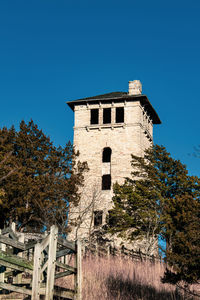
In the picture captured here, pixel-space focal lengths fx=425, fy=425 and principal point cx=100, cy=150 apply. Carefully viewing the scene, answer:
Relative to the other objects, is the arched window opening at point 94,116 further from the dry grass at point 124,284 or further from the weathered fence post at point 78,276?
the weathered fence post at point 78,276

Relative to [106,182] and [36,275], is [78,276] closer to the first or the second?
[36,275]

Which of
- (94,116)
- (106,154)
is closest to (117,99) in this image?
(94,116)

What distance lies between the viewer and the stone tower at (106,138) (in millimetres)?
32562

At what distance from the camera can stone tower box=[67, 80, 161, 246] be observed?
3256cm

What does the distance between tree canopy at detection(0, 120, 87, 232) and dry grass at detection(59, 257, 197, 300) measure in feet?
37.6

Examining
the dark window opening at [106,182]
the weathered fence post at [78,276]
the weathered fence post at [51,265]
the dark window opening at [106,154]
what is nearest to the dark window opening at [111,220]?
→ the dark window opening at [106,182]

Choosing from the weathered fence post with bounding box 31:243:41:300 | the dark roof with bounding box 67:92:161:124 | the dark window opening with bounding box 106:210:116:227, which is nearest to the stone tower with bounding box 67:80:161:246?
the dark roof with bounding box 67:92:161:124

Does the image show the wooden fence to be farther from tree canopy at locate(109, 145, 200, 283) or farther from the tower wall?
the tower wall

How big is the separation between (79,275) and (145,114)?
27296 millimetres

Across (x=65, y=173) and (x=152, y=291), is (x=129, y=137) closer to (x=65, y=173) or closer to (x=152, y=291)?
(x=65, y=173)

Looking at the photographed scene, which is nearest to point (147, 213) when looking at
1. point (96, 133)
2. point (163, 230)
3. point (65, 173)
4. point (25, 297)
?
point (163, 230)

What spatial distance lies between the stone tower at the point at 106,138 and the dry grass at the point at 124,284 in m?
16.2

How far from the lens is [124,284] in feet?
42.6

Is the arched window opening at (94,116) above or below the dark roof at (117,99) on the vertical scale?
below
